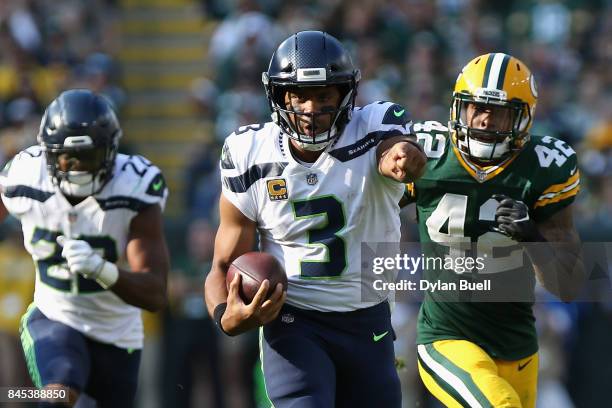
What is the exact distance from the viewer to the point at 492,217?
4.97 meters

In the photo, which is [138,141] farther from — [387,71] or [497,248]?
[497,248]

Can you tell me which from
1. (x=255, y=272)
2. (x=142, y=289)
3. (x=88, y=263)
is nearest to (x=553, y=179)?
(x=255, y=272)

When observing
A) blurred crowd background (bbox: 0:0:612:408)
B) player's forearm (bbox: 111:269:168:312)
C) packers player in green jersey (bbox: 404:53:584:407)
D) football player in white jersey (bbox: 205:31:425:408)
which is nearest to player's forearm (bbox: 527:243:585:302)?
packers player in green jersey (bbox: 404:53:584:407)

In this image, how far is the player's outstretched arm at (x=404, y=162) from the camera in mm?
4230

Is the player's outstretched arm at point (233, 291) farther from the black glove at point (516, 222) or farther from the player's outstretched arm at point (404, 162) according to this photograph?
the black glove at point (516, 222)

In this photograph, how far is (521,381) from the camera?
514cm

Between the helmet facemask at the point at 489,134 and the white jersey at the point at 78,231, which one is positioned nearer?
the helmet facemask at the point at 489,134

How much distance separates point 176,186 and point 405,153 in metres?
7.81

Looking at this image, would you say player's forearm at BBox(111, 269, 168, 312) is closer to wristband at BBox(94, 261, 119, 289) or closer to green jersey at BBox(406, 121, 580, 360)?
wristband at BBox(94, 261, 119, 289)

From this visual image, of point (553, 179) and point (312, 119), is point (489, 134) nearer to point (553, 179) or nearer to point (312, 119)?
point (553, 179)

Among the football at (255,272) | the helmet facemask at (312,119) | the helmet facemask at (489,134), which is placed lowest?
the football at (255,272)

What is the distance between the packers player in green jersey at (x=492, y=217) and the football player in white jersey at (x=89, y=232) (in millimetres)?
1318

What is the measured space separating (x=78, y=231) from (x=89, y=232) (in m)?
0.05

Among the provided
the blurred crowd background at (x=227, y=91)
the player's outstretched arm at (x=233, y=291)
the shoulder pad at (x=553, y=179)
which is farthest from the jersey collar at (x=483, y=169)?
the blurred crowd background at (x=227, y=91)
